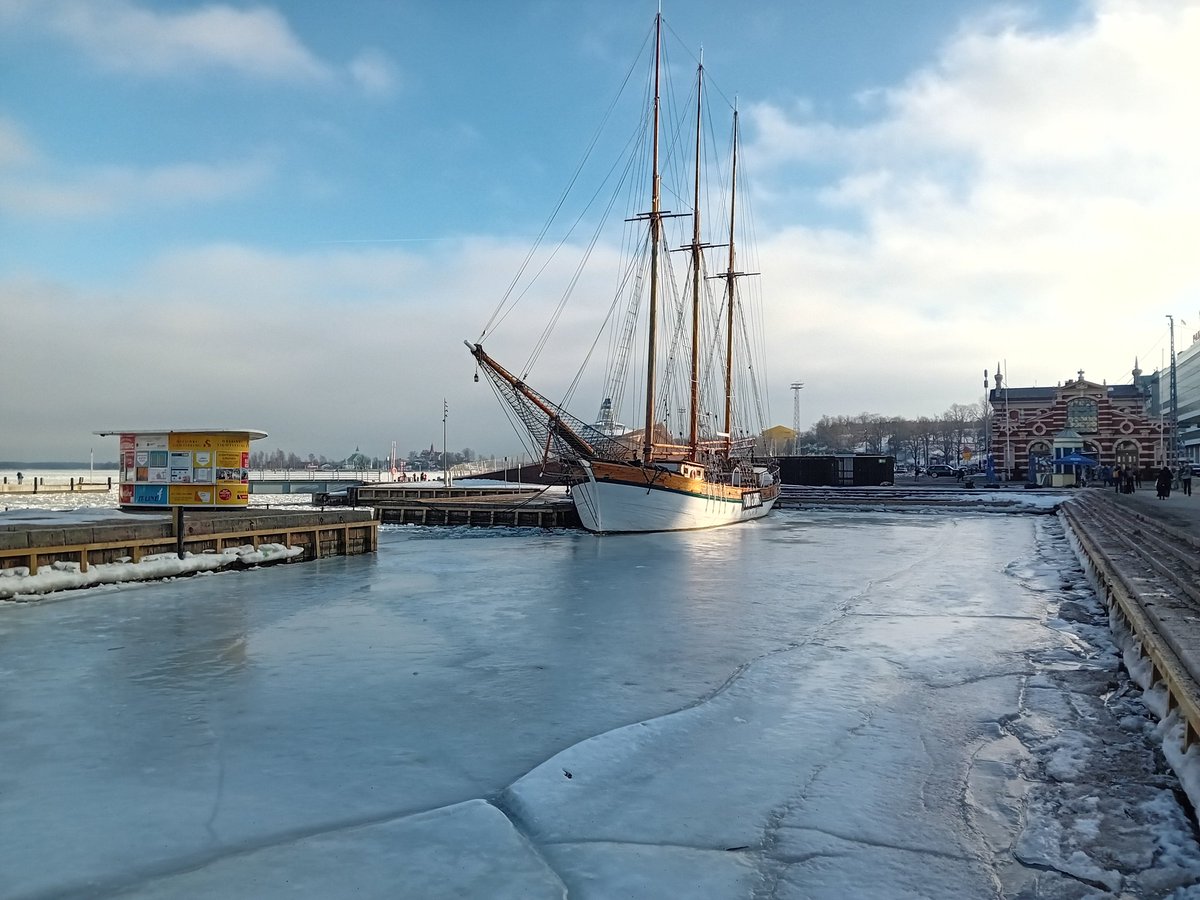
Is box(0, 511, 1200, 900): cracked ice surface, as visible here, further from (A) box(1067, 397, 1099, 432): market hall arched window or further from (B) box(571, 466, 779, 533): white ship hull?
(A) box(1067, 397, 1099, 432): market hall arched window

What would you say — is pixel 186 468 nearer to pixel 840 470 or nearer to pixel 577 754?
pixel 577 754

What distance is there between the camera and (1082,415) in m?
59.0

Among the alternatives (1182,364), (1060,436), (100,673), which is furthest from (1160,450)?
(100,673)

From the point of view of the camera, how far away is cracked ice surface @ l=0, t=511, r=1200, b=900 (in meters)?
4.41

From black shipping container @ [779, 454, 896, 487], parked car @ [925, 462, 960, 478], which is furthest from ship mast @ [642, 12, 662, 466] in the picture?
parked car @ [925, 462, 960, 478]

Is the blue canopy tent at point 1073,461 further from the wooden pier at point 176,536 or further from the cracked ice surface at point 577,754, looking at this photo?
the wooden pier at point 176,536

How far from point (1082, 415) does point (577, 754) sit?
6388cm

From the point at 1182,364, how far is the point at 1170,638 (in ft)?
388

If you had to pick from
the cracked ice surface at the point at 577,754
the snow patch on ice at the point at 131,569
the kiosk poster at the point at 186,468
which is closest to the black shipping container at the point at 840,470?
the kiosk poster at the point at 186,468

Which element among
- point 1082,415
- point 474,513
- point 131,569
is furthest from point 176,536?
point 1082,415

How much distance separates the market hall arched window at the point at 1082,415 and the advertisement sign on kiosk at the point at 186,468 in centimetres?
5826

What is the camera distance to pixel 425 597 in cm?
1418

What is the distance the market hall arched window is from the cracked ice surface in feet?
178

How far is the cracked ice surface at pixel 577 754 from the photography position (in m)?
4.41
